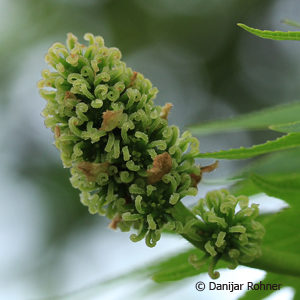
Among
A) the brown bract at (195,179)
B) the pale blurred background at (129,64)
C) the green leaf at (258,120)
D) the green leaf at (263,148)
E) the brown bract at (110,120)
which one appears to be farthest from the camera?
the pale blurred background at (129,64)

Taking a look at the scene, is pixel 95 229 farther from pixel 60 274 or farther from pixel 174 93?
pixel 174 93

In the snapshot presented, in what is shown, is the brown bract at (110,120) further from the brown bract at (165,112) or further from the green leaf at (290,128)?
the green leaf at (290,128)

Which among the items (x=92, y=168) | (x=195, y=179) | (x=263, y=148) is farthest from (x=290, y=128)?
(x=92, y=168)

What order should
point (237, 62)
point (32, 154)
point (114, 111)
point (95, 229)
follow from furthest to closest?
point (237, 62), point (32, 154), point (95, 229), point (114, 111)

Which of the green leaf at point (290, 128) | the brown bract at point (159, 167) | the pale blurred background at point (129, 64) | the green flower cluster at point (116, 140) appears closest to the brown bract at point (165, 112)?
the green flower cluster at point (116, 140)

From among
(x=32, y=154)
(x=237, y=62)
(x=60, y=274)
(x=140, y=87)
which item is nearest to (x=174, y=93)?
(x=237, y=62)
